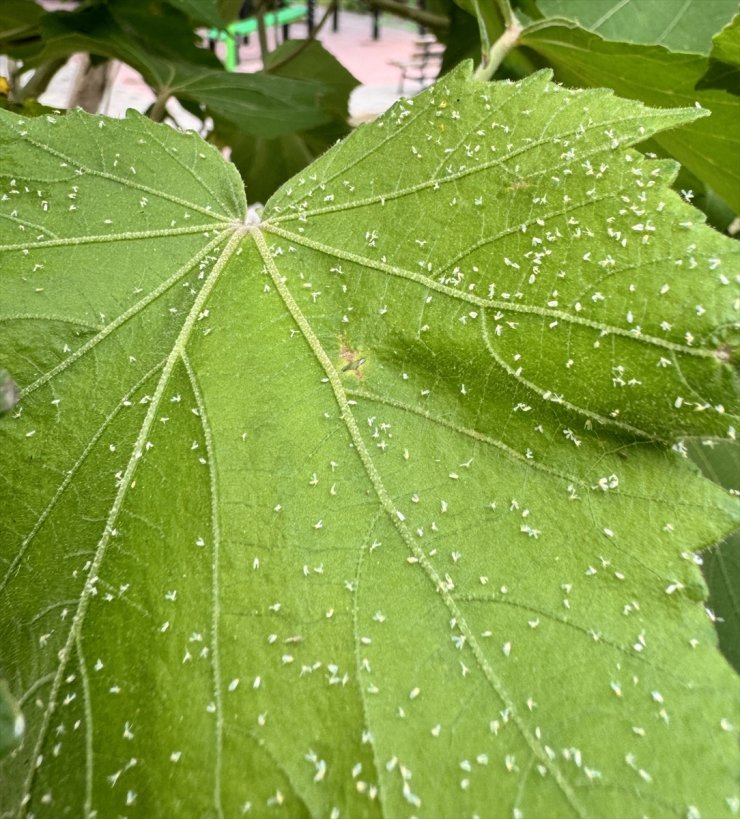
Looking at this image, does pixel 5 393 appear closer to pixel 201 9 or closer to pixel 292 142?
pixel 201 9

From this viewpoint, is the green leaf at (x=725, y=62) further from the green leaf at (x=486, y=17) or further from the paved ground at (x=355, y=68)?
the paved ground at (x=355, y=68)

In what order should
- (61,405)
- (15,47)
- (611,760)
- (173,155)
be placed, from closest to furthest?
(611,760) → (61,405) → (173,155) → (15,47)

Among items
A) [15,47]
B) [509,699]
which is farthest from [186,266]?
[15,47]

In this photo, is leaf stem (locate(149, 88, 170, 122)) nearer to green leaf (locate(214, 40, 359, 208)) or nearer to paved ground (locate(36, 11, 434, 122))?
green leaf (locate(214, 40, 359, 208))

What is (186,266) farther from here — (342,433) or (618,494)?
(618,494)

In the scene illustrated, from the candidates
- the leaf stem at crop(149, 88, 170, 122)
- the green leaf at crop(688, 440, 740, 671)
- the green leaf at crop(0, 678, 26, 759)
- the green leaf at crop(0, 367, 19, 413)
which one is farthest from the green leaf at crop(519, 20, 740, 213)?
the green leaf at crop(0, 678, 26, 759)

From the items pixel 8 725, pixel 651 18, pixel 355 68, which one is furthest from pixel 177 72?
pixel 355 68
